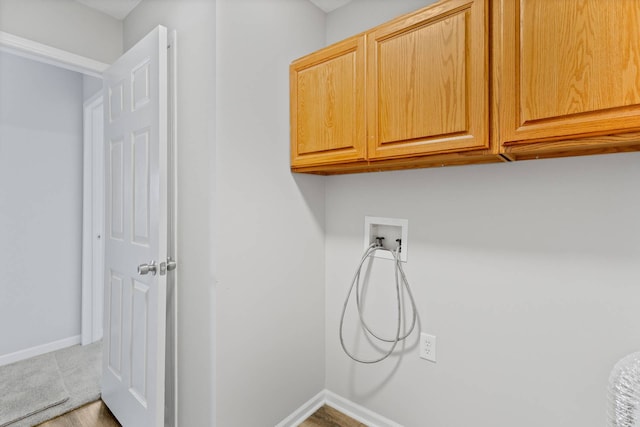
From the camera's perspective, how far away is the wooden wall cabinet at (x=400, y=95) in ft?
3.79

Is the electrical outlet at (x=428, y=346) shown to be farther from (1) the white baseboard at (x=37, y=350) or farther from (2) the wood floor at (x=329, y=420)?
(1) the white baseboard at (x=37, y=350)

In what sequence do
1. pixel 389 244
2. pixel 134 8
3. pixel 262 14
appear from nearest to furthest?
pixel 262 14, pixel 389 244, pixel 134 8

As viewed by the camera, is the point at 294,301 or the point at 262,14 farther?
the point at 294,301

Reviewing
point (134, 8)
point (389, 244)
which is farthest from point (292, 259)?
point (134, 8)

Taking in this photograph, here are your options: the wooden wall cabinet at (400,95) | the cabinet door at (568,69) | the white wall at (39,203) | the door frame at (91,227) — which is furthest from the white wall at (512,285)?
the white wall at (39,203)

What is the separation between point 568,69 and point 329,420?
6.63 feet

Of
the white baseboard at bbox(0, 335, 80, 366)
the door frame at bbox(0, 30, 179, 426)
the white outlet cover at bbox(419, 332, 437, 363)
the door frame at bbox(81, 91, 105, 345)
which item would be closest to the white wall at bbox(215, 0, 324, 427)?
the door frame at bbox(0, 30, 179, 426)

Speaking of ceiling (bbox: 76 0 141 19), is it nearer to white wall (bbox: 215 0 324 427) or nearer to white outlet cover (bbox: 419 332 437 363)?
white wall (bbox: 215 0 324 427)

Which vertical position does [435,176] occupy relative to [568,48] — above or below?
below

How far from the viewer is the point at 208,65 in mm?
Answer: 1434

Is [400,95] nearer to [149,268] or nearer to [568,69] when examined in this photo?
[568,69]

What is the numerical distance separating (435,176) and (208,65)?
3.95ft

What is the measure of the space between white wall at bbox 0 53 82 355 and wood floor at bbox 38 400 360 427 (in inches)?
41.8

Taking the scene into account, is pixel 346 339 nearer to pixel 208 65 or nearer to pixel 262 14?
pixel 208 65
